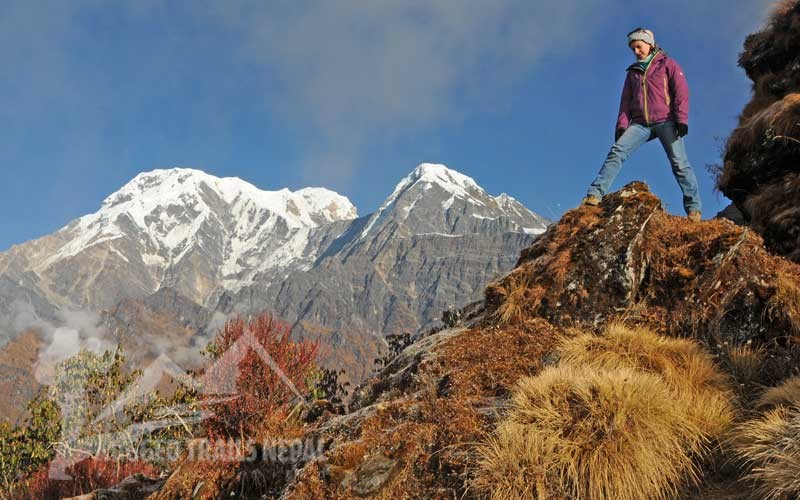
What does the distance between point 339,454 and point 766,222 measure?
28.9 ft

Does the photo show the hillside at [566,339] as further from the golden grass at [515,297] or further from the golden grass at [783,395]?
the golden grass at [783,395]

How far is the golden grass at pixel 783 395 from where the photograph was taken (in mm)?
5109

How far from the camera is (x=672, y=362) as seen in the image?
6.54 meters

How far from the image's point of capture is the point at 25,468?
22.1 meters

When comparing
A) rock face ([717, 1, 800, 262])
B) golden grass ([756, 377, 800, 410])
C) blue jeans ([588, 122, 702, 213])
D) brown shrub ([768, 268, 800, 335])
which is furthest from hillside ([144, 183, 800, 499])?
rock face ([717, 1, 800, 262])

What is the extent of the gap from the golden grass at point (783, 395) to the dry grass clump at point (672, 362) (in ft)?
1.15

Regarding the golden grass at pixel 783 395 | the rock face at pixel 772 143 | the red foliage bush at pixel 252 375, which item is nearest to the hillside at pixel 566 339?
the golden grass at pixel 783 395

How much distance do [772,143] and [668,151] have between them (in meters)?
3.62

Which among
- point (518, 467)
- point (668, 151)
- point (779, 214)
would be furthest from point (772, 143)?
point (518, 467)

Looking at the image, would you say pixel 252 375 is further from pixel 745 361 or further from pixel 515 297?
pixel 745 361

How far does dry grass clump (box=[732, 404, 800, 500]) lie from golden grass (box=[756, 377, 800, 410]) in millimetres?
92

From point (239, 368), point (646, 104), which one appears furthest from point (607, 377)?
point (239, 368)

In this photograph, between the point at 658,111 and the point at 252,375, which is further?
the point at 252,375

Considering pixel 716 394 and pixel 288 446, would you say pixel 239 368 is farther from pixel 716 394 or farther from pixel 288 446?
pixel 716 394
